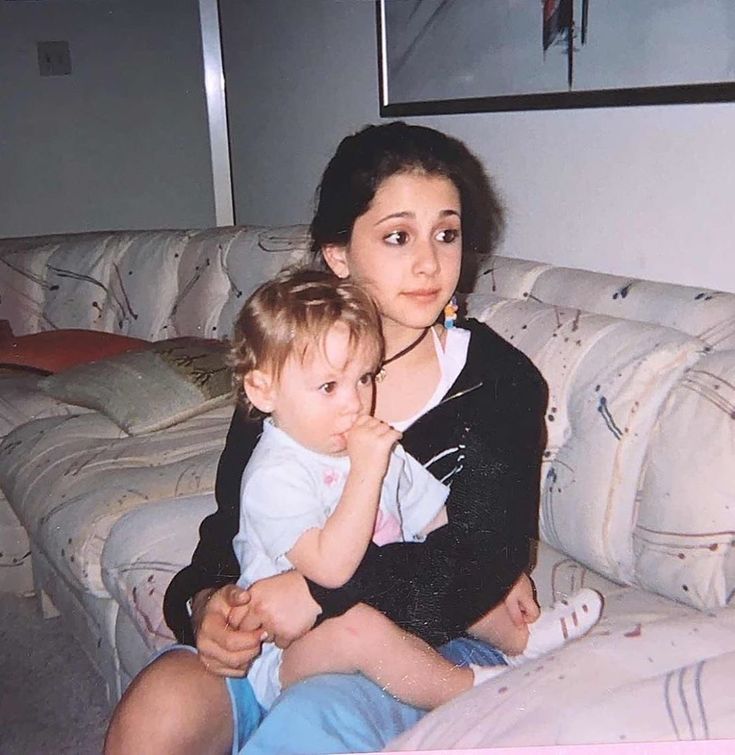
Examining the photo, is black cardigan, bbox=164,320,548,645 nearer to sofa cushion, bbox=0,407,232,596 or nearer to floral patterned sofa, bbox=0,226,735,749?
floral patterned sofa, bbox=0,226,735,749

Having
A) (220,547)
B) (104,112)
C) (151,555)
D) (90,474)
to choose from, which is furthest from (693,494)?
(104,112)

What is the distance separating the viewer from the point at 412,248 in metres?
0.89

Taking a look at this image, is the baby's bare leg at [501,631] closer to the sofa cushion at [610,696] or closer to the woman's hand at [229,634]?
the sofa cushion at [610,696]

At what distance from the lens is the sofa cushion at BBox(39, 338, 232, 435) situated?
66.8 inches

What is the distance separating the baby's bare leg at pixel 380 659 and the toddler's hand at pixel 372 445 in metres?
0.13

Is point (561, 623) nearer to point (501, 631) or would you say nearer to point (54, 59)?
point (501, 631)

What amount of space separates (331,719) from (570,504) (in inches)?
16.7

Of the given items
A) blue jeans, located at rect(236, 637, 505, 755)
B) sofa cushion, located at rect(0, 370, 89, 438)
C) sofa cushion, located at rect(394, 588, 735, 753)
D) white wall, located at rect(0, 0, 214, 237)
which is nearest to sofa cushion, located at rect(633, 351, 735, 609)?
sofa cushion, located at rect(394, 588, 735, 753)

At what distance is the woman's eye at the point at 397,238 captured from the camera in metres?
0.89

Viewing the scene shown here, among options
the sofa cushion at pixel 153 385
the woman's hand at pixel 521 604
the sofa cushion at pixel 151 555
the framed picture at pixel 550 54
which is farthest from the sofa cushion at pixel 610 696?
the sofa cushion at pixel 153 385

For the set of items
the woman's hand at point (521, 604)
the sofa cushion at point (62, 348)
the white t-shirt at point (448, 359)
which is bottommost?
the sofa cushion at point (62, 348)

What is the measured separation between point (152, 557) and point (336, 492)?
47 centimetres

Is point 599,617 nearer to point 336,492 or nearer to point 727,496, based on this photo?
point 727,496

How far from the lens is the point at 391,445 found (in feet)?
2.65
